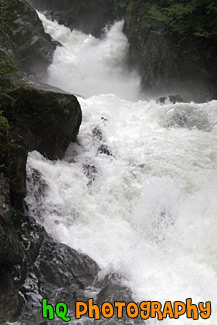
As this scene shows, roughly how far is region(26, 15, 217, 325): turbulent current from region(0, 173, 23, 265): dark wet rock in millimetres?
1497

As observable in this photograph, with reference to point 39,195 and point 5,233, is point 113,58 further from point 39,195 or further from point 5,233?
point 5,233

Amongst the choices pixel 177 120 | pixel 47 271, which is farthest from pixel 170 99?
pixel 47 271

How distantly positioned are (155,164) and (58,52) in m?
13.5

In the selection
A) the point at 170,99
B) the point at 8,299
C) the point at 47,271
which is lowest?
the point at 8,299

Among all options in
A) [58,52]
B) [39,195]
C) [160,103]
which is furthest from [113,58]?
[39,195]

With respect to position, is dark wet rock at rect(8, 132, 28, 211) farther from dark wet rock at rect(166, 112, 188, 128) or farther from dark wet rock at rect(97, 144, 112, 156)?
dark wet rock at rect(166, 112, 188, 128)

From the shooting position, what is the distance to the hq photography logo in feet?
13.8

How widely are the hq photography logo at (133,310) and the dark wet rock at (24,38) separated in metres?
14.3

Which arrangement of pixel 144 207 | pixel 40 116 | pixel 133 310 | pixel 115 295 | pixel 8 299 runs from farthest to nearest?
pixel 40 116 → pixel 144 207 → pixel 115 295 → pixel 133 310 → pixel 8 299

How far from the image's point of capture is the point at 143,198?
22.7 feet

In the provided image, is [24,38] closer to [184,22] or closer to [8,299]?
[184,22]

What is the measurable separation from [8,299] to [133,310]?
1730 mm

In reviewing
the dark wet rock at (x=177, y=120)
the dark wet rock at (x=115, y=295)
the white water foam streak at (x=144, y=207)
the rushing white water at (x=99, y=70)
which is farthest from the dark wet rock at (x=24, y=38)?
the dark wet rock at (x=115, y=295)

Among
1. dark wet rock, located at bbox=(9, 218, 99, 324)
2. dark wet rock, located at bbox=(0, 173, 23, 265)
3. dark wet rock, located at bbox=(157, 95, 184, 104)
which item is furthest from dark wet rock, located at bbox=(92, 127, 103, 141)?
dark wet rock, located at bbox=(0, 173, 23, 265)
